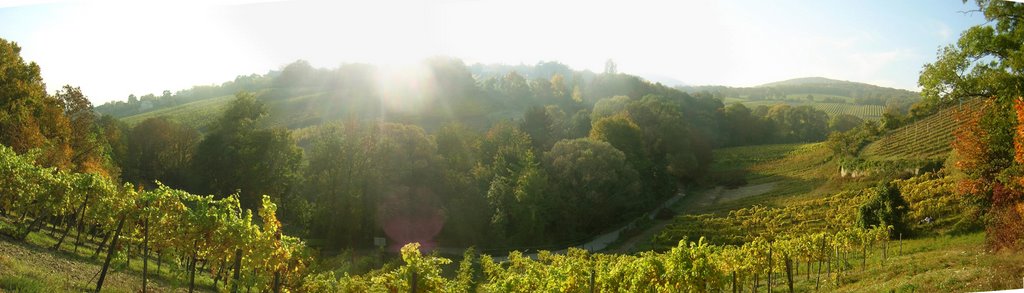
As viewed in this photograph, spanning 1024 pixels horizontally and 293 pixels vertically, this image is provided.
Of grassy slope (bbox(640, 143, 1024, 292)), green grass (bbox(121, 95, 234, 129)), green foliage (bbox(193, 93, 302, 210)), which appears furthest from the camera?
green grass (bbox(121, 95, 234, 129))

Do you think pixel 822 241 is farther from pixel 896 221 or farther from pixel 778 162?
pixel 778 162

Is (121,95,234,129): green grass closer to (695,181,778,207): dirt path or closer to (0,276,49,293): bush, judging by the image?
(0,276,49,293): bush

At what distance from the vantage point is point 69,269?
28.5 ft

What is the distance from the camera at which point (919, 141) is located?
27.8 metres

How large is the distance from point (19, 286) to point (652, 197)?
29452mm

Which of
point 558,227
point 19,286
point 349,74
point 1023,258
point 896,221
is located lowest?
point 558,227

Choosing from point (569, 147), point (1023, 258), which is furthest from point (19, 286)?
point (569, 147)

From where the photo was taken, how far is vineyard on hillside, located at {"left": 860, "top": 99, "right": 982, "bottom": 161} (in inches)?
1011

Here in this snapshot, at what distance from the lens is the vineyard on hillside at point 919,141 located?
25.7 metres

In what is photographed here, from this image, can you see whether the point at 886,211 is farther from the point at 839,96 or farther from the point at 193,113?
the point at 193,113

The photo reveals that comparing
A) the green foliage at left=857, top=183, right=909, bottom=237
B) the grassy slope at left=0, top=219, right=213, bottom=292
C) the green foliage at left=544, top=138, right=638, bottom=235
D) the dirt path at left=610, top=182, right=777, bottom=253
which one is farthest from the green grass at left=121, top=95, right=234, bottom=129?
the green foliage at left=857, top=183, right=909, bottom=237

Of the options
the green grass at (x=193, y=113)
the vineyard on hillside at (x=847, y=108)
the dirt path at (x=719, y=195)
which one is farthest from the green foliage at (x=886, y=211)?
the green grass at (x=193, y=113)

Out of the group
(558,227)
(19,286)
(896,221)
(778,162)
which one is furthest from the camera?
(778,162)

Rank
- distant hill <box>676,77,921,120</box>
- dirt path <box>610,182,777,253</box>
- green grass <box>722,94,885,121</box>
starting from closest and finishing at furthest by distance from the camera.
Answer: dirt path <box>610,182,777,253</box> → distant hill <box>676,77,921,120</box> → green grass <box>722,94,885,121</box>
